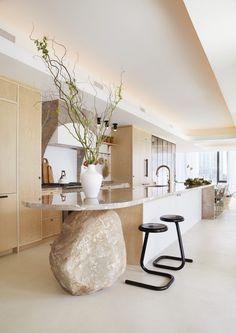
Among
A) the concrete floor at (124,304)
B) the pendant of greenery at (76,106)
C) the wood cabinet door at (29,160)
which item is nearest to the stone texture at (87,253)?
the concrete floor at (124,304)

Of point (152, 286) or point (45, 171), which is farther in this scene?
point (45, 171)

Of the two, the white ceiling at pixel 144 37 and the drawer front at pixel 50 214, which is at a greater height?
the white ceiling at pixel 144 37

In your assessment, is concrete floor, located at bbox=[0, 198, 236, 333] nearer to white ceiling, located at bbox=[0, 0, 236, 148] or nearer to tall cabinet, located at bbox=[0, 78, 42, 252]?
tall cabinet, located at bbox=[0, 78, 42, 252]

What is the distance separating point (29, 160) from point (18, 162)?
217 millimetres

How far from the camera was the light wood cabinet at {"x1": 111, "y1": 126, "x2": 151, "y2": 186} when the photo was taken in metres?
7.06

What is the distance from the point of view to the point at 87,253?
92.1 inches

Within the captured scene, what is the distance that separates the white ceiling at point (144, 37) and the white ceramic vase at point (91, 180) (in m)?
1.68

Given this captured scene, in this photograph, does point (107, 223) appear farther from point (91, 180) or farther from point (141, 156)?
point (141, 156)

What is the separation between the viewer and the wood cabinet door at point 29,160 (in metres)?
3.86

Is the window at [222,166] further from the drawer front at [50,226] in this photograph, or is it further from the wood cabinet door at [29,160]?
the wood cabinet door at [29,160]

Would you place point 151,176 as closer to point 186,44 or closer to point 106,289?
point 186,44

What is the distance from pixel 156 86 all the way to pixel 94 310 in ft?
14.4

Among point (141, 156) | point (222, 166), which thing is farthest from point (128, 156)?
point (222, 166)

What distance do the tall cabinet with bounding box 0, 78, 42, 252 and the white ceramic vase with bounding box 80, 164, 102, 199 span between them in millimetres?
1094
